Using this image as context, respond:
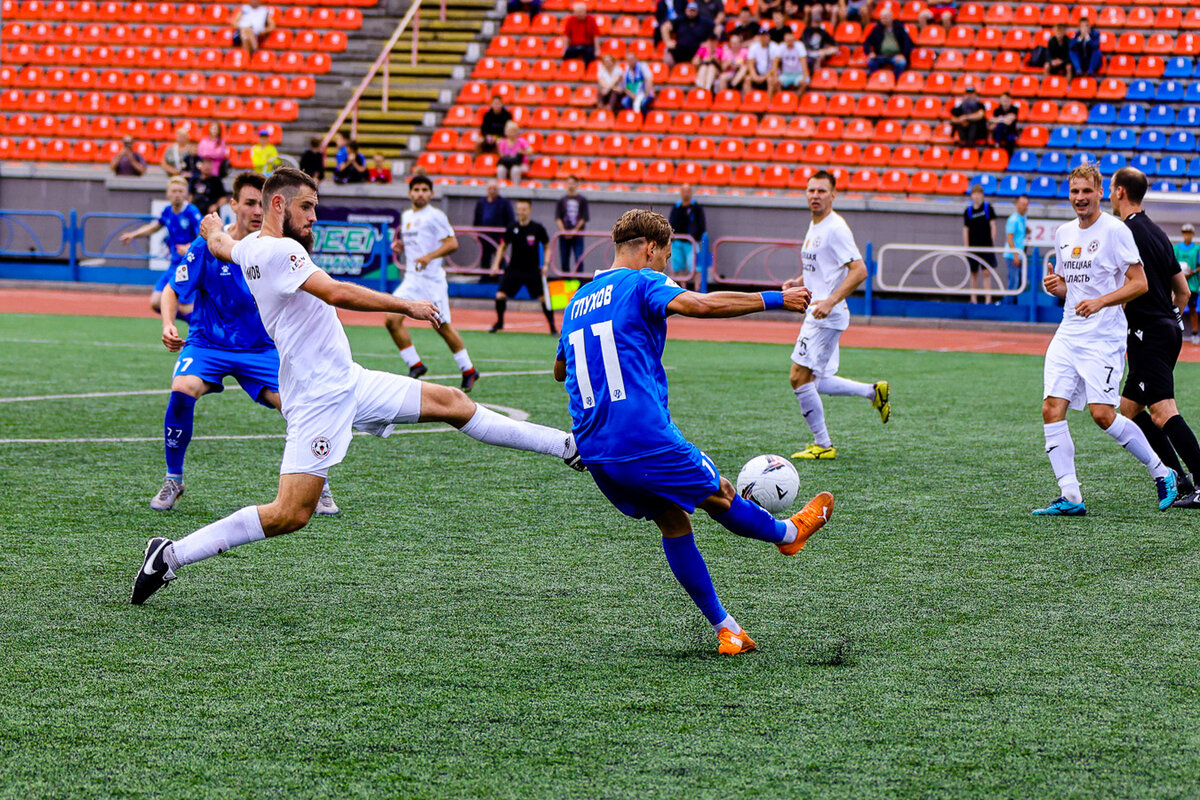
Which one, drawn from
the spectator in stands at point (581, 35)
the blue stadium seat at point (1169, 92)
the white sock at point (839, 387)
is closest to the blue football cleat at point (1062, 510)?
the white sock at point (839, 387)

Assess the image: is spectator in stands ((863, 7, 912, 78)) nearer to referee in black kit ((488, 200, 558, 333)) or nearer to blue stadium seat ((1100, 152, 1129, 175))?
blue stadium seat ((1100, 152, 1129, 175))

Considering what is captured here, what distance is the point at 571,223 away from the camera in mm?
24281

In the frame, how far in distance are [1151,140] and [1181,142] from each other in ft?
1.50

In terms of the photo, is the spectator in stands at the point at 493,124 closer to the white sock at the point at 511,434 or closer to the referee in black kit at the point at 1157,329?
the referee in black kit at the point at 1157,329

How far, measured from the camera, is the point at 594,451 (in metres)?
5.32

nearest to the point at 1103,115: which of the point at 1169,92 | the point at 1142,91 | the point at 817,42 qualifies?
the point at 1142,91

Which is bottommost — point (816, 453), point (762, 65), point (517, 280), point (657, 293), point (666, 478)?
point (517, 280)

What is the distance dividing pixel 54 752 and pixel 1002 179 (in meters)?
22.1

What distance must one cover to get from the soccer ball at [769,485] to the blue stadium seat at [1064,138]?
18458mm

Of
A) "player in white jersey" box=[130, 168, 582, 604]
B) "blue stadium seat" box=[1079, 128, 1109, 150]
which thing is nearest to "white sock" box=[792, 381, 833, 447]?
"player in white jersey" box=[130, 168, 582, 604]

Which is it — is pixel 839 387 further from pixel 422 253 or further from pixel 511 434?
pixel 422 253

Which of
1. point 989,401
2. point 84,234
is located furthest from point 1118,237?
point 84,234

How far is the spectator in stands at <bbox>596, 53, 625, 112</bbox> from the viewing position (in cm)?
2698

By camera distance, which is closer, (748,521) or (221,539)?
(748,521)
